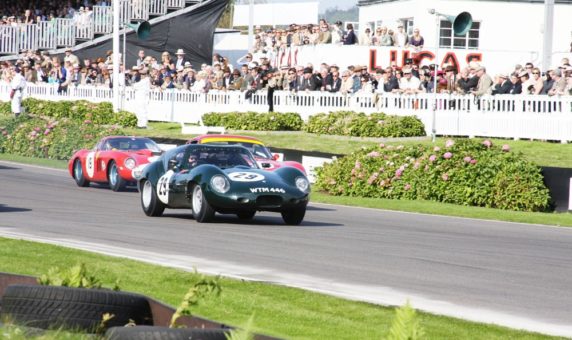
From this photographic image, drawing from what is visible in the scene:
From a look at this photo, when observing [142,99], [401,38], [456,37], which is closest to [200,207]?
[401,38]

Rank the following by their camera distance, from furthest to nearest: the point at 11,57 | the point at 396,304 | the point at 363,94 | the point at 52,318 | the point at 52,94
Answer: the point at 11,57, the point at 52,94, the point at 363,94, the point at 396,304, the point at 52,318

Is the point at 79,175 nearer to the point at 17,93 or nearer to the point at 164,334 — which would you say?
the point at 17,93

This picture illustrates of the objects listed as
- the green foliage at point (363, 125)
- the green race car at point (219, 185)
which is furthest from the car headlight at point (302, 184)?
the green foliage at point (363, 125)

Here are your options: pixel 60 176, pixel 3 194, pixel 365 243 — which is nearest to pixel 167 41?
pixel 60 176

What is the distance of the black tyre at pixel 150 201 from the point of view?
17906 mm

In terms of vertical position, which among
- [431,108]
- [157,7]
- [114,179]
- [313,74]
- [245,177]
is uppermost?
[157,7]

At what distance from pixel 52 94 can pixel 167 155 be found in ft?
85.6

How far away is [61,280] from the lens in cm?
731

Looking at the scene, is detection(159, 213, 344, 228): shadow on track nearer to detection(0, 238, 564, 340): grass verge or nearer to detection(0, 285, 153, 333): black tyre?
detection(0, 238, 564, 340): grass verge

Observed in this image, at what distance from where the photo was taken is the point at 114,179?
2381 centimetres

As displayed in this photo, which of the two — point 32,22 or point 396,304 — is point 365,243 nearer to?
point 396,304

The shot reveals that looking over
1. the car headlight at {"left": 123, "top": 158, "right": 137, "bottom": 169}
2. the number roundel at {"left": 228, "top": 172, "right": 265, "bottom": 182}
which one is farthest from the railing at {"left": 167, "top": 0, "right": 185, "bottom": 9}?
the number roundel at {"left": 228, "top": 172, "right": 265, "bottom": 182}

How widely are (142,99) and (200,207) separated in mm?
20940

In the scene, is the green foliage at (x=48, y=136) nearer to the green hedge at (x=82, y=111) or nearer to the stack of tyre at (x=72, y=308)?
the green hedge at (x=82, y=111)
